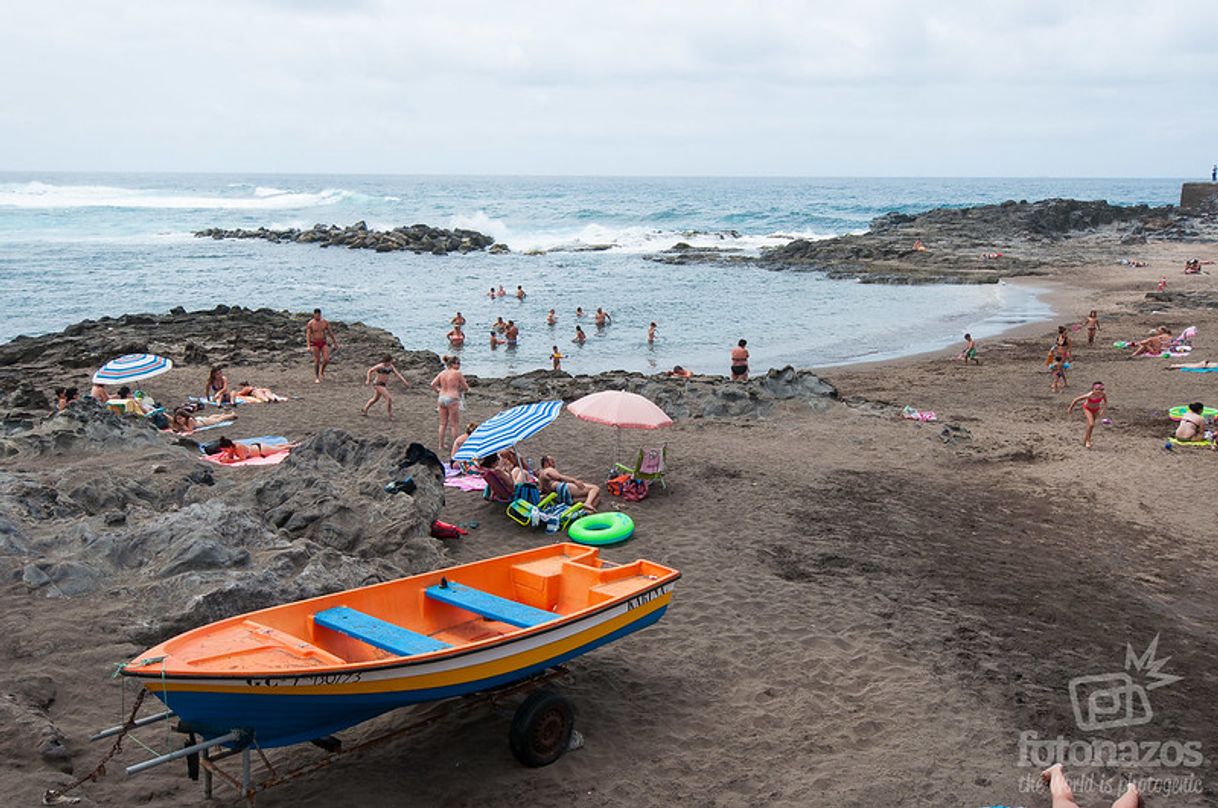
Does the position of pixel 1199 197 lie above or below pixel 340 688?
above

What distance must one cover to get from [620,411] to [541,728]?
634 cm

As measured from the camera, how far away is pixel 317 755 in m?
6.45

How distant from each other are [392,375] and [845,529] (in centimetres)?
1194

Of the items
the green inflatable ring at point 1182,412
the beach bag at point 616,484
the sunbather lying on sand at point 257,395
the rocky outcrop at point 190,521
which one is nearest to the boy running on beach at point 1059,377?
the green inflatable ring at point 1182,412

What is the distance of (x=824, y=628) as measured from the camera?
852cm

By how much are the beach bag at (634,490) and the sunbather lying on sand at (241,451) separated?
16.9ft

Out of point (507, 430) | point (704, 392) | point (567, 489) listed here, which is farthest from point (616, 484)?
point (704, 392)

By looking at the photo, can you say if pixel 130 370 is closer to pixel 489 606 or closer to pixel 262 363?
pixel 262 363

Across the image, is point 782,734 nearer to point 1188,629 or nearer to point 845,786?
point 845,786

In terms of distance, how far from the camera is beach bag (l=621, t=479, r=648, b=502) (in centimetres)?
1215

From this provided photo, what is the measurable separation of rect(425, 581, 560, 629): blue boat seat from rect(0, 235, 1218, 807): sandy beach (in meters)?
0.86

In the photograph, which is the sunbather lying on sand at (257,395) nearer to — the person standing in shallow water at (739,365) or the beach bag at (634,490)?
the beach bag at (634,490)

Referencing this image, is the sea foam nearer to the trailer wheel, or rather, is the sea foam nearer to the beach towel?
the beach towel

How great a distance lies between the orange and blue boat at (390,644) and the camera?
200 inches
